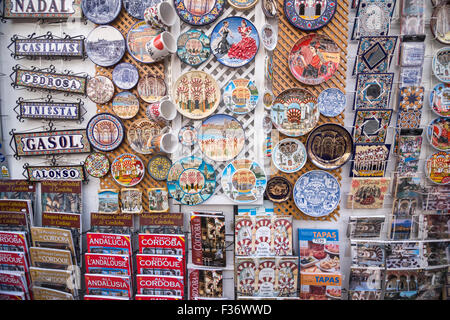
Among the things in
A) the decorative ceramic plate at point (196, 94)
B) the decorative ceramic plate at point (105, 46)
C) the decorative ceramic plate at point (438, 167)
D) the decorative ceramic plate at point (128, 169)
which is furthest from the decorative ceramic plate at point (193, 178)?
the decorative ceramic plate at point (438, 167)

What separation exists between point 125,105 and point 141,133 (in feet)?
0.86

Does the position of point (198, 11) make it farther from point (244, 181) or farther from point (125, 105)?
point (244, 181)

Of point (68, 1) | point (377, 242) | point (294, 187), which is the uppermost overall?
point (68, 1)

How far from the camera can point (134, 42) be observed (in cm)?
188

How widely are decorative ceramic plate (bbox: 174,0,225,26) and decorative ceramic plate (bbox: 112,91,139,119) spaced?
28.9 inches

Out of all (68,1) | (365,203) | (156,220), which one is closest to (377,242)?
(365,203)

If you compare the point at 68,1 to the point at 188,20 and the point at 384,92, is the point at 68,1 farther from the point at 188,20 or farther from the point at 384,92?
the point at 384,92

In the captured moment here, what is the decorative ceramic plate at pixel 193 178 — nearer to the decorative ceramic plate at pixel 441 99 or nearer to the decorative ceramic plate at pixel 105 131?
the decorative ceramic plate at pixel 105 131

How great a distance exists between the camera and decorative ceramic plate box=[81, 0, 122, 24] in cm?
186

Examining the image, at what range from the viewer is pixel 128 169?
1968mm

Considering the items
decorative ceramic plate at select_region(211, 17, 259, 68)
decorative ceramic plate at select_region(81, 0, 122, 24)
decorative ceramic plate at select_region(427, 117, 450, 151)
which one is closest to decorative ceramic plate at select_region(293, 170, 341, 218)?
decorative ceramic plate at select_region(427, 117, 450, 151)

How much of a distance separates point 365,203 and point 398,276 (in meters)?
0.64
